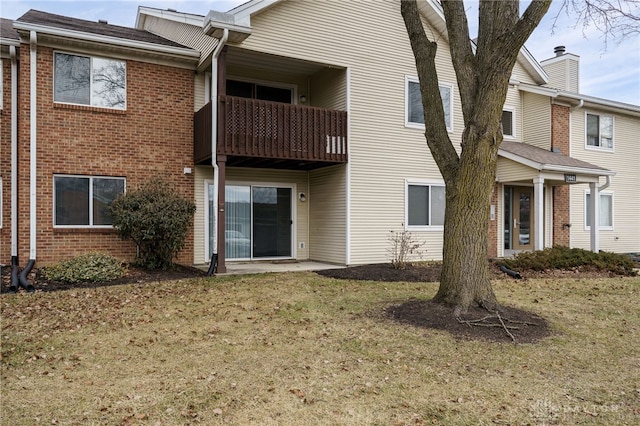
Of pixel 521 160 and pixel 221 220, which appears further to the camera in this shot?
pixel 521 160

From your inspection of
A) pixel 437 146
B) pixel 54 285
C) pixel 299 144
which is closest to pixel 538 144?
pixel 299 144

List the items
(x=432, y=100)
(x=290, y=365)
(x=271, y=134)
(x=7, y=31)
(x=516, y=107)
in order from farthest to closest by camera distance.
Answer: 1. (x=516, y=107)
2. (x=271, y=134)
3. (x=7, y=31)
4. (x=432, y=100)
5. (x=290, y=365)

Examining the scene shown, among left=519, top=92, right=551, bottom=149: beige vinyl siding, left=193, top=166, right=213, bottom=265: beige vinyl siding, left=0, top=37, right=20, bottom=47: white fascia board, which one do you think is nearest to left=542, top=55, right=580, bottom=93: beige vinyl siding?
left=519, top=92, right=551, bottom=149: beige vinyl siding

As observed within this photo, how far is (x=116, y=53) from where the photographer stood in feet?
36.9

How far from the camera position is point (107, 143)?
11250mm

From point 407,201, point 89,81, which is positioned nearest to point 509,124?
point 407,201

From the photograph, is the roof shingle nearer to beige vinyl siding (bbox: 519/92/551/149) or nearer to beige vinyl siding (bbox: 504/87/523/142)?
beige vinyl siding (bbox: 504/87/523/142)

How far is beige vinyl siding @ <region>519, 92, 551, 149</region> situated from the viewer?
54.2 feet

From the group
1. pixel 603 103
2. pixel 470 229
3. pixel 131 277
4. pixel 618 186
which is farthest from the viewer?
pixel 618 186

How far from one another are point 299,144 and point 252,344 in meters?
7.05

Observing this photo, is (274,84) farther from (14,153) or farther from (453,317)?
(453,317)

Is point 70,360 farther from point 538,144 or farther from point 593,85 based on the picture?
point 593,85

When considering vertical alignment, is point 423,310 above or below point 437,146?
below

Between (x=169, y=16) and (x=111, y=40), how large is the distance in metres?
2.80
